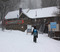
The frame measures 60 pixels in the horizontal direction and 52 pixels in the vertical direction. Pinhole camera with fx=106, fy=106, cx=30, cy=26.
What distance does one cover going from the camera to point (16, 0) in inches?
2250

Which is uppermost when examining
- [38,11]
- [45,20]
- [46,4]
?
[46,4]

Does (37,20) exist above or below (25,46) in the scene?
above

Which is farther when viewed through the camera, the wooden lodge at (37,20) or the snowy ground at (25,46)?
the wooden lodge at (37,20)

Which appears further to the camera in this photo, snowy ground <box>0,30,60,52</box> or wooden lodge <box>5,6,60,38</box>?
wooden lodge <box>5,6,60,38</box>

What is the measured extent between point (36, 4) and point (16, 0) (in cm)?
7359

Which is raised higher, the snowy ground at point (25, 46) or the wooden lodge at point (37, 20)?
the wooden lodge at point (37, 20)

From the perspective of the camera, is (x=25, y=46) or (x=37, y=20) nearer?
(x=25, y=46)

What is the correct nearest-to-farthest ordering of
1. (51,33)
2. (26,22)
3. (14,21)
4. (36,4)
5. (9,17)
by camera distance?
1. (51,33)
2. (26,22)
3. (14,21)
4. (9,17)
5. (36,4)

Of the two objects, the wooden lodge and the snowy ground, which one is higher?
the wooden lodge

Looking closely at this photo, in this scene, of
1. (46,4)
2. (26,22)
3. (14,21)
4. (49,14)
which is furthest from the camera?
(46,4)

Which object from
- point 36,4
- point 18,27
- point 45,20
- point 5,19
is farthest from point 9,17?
point 36,4

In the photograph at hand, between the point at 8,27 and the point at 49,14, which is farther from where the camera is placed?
the point at 8,27

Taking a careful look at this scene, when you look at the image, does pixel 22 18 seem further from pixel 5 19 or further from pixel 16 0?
pixel 16 0

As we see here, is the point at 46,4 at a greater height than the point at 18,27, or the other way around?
the point at 46,4
